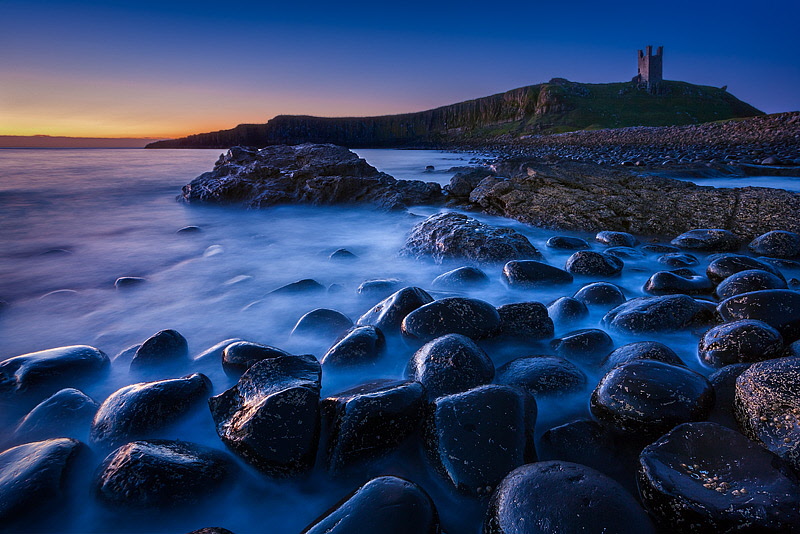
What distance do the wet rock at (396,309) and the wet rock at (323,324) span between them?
0.17 metres

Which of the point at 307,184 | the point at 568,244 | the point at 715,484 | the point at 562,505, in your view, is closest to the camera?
the point at 562,505

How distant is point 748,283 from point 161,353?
4.08m

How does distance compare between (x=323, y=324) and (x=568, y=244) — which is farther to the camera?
(x=568, y=244)

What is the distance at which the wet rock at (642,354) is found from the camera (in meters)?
2.00

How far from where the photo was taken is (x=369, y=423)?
5.13 ft

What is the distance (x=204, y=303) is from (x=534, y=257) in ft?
11.2

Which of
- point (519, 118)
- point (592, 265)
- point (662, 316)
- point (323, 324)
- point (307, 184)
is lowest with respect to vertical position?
point (323, 324)

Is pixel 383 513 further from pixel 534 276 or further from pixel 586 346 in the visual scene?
pixel 534 276

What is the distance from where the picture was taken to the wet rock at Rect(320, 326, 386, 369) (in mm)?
2293

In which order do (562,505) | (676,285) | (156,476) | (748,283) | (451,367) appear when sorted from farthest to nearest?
(676,285), (748,283), (451,367), (156,476), (562,505)

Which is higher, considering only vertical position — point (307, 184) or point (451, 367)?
point (307, 184)

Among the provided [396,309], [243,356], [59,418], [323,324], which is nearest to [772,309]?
[396,309]

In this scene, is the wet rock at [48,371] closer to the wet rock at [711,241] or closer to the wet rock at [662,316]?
the wet rock at [662,316]

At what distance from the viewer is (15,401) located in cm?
202
